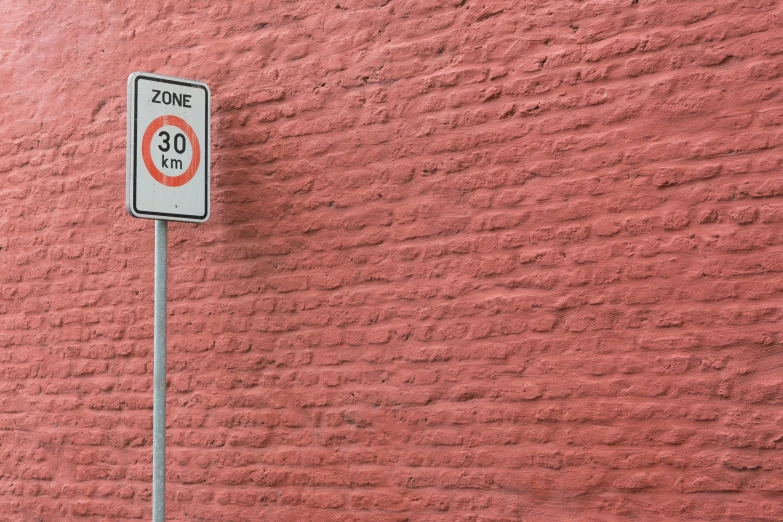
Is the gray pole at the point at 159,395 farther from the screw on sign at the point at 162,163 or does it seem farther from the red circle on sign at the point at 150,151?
the red circle on sign at the point at 150,151

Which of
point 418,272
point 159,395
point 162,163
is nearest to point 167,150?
point 162,163

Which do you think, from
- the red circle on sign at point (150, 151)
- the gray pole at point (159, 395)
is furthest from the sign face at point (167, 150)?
the gray pole at point (159, 395)

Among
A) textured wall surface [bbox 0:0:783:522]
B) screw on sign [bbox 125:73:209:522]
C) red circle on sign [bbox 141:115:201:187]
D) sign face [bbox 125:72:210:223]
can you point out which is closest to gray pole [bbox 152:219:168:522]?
screw on sign [bbox 125:73:209:522]

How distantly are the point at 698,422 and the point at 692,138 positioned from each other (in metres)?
1.29

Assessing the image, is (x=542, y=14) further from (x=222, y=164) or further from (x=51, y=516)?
(x=51, y=516)

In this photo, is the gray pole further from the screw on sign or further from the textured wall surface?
the textured wall surface

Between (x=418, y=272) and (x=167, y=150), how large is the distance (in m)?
1.52

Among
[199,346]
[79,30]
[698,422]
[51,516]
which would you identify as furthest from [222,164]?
[698,422]

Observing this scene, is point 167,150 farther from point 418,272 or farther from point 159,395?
point 418,272

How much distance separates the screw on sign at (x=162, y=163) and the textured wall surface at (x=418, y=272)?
1.90 ft

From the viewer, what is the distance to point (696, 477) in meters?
4.31

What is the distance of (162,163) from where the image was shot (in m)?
5.25

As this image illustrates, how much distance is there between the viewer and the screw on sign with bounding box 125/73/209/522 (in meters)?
4.84

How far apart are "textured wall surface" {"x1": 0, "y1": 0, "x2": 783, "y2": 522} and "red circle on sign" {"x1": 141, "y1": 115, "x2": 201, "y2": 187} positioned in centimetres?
60
